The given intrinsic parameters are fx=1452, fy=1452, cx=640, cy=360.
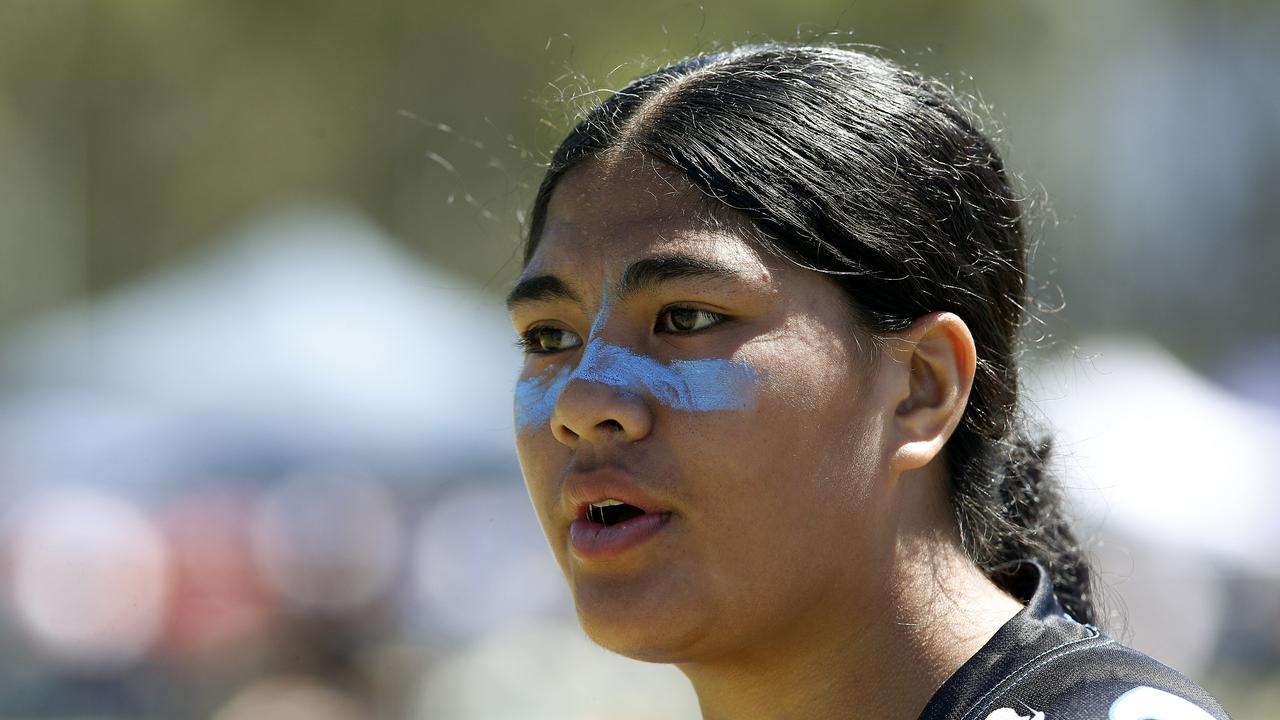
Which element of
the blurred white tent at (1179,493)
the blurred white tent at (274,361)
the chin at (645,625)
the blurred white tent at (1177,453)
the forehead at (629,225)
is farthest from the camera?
the blurred white tent at (274,361)

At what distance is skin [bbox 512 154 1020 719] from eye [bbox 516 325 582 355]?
0.06 metres

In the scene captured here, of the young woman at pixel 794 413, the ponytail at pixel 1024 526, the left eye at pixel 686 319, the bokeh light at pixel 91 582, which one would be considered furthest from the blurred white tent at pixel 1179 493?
the left eye at pixel 686 319

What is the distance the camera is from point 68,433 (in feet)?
40.7

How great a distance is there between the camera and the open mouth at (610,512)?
222 cm

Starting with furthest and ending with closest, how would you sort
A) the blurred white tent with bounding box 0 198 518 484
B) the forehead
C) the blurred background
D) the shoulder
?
1. the blurred white tent with bounding box 0 198 518 484
2. the blurred background
3. the forehead
4. the shoulder

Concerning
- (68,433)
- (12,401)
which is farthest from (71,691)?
(12,401)

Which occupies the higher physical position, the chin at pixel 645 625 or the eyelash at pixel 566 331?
the eyelash at pixel 566 331

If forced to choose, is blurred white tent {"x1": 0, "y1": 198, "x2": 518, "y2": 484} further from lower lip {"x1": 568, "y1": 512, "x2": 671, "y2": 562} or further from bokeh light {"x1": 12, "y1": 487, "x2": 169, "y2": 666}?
lower lip {"x1": 568, "y1": 512, "x2": 671, "y2": 562}

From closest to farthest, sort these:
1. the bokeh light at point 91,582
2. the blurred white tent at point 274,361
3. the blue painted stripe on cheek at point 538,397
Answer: the blue painted stripe on cheek at point 538,397 < the bokeh light at point 91,582 < the blurred white tent at point 274,361

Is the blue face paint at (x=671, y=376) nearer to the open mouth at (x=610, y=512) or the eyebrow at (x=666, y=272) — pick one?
the eyebrow at (x=666, y=272)

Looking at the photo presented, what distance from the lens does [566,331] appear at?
2436mm

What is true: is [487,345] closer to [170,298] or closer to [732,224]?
[170,298]

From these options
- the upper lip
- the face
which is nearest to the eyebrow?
the face

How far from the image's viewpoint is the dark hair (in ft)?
7.48
